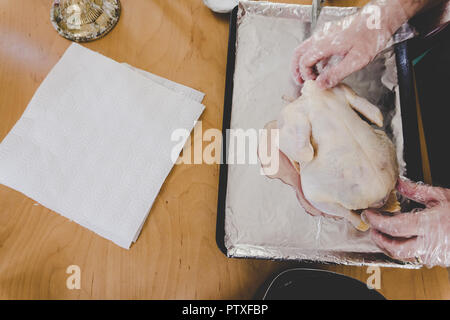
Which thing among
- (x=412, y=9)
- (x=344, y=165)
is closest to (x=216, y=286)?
(x=344, y=165)

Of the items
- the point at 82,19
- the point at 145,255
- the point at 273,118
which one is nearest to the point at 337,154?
the point at 273,118

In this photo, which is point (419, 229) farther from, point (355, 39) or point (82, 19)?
point (82, 19)

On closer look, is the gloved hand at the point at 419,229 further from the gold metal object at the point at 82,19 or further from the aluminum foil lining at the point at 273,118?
the gold metal object at the point at 82,19

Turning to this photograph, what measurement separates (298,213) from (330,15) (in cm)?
49

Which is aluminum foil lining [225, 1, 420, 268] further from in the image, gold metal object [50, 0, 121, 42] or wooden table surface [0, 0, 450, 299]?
gold metal object [50, 0, 121, 42]

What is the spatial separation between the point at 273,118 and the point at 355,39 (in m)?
0.22

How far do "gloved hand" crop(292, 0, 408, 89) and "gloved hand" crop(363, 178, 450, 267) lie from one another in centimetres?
27

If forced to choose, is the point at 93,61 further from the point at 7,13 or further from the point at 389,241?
the point at 389,241

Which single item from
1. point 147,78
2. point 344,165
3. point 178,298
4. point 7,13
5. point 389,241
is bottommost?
point 178,298

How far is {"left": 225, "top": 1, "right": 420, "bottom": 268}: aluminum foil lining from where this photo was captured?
0.54 metres

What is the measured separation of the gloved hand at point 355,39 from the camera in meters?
0.51

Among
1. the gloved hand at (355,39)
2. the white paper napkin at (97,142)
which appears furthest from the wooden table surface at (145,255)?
the gloved hand at (355,39)

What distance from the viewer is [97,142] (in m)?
0.60

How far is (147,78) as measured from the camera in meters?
0.64
